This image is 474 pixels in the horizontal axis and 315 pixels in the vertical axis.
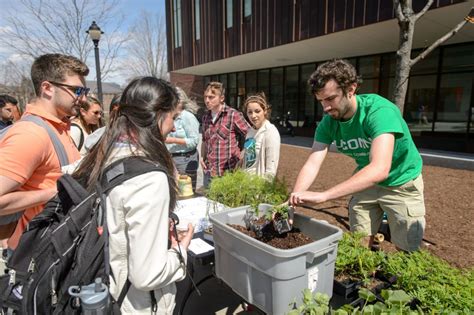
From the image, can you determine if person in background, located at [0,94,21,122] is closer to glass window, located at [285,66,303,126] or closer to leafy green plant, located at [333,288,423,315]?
leafy green plant, located at [333,288,423,315]

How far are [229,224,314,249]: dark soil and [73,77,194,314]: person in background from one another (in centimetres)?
42

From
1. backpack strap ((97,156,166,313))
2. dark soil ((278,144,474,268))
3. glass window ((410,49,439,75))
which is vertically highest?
glass window ((410,49,439,75))

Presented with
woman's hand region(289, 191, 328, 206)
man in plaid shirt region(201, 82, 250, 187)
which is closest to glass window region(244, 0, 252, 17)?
man in plaid shirt region(201, 82, 250, 187)

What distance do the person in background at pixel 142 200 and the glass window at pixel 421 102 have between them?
10343 mm

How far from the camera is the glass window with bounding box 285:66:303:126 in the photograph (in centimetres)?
1377

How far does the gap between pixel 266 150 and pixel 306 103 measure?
1066 cm

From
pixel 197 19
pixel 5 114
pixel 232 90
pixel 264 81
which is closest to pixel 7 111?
pixel 5 114

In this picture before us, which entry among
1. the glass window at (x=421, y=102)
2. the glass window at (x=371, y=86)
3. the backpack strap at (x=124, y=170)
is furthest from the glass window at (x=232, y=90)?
the backpack strap at (x=124, y=170)

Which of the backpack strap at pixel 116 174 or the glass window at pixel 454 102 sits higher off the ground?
the glass window at pixel 454 102

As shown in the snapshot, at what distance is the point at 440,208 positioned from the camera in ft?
15.6

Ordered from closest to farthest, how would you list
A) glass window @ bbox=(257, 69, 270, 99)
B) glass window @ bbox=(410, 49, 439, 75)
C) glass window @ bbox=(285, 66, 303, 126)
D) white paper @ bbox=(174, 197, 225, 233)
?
white paper @ bbox=(174, 197, 225, 233) → glass window @ bbox=(410, 49, 439, 75) → glass window @ bbox=(285, 66, 303, 126) → glass window @ bbox=(257, 69, 270, 99)

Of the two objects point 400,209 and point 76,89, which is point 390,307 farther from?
point 76,89

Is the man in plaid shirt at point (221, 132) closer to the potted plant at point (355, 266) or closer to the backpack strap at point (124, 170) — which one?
the potted plant at point (355, 266)

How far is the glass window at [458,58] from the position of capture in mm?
8461
